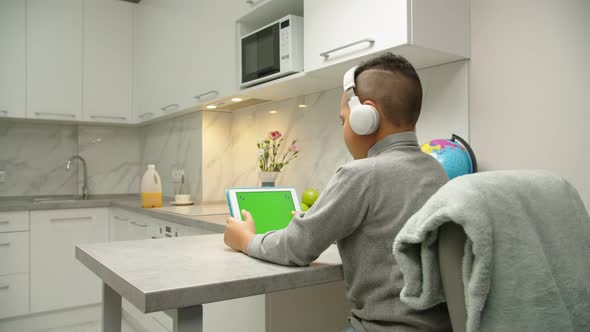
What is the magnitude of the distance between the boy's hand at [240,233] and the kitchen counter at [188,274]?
2 cm

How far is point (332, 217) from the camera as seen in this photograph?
864 mm

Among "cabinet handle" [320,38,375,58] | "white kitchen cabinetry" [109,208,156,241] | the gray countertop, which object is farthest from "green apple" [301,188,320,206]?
"white kitchen cabinetry" [109,208,156,241]

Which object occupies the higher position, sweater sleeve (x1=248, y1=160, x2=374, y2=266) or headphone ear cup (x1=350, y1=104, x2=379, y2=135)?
headphone ear cup (x1=350, y1=104, x2=379, y2=135)

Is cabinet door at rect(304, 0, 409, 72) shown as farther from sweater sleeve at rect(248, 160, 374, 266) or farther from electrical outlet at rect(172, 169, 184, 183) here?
electrical outlet at rect(172, 169, 184, 183)

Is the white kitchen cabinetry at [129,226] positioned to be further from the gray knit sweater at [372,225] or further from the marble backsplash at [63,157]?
the gray knit sweater at [372,225]

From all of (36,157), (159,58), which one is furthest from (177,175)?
(36,157)

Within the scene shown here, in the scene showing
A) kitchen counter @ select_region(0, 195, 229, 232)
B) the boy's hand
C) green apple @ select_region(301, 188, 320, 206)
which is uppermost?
green apple @ select_region(301, 188, 320, 206)

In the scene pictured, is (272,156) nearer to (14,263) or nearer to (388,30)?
(388,30)

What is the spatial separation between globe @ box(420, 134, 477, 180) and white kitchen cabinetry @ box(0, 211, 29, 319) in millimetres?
2639

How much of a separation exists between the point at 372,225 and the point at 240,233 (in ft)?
1.12

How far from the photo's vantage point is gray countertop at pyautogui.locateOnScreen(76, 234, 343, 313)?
76 centimetres

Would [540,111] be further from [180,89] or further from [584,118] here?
[180,89]

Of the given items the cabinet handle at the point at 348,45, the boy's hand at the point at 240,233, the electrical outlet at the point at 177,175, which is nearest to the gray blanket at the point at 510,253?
the boy's hand at the point at 240,233

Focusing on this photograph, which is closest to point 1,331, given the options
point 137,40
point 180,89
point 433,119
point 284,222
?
point 180,89
